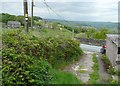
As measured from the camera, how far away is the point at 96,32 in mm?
25672

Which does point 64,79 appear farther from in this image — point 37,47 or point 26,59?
point 37,47

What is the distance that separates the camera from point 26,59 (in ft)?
23.2

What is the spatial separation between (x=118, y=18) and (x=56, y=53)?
3.16 metres

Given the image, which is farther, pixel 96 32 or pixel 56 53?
pixel 96 32

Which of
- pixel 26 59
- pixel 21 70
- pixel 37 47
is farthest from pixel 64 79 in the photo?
pixel 37 47

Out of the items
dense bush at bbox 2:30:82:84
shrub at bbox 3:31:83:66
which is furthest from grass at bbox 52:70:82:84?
shrub at bbox 3:31:83:66

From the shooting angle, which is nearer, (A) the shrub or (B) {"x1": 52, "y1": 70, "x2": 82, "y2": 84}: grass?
(B) {"x1": 52, "y1": 70, "x2": 82, "y2": 84}: grass

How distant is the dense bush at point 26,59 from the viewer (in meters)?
6.35

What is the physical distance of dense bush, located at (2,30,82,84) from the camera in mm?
6352

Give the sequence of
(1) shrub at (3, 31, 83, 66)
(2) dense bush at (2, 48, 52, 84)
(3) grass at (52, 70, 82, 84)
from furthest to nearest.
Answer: (1) shrub at (3, 31, 83, 66) → (3) grass at (52, 70, 82, 84) → (2) dense bush at (2, 48, 52, 84)

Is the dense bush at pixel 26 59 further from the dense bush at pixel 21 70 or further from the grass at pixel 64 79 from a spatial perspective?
the grass at pixel 64 79

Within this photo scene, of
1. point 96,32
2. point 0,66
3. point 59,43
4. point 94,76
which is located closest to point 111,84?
point 94,76

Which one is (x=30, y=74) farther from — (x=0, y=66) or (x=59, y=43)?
(x=59, y=43)

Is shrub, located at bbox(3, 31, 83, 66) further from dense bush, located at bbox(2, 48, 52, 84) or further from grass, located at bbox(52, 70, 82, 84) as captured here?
grass, located at bbox(52, 70, 82, 84)
